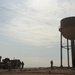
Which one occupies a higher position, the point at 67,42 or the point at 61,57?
the point at 67,42

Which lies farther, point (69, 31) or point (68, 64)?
point (68, 64)

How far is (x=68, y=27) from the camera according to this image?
145 ft

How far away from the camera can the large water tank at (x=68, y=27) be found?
43.8m

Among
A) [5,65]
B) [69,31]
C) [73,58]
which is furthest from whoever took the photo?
[73,58]

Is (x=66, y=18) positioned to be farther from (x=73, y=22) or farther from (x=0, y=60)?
(x=0, y=60)

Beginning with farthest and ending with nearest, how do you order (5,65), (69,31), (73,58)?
(73,58)
(5,65)
(69,31)

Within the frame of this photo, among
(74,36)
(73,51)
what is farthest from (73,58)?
(74,36)

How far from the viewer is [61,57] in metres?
50.6

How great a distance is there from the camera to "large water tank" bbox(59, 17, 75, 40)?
43.8 metres

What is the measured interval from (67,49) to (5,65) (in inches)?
608

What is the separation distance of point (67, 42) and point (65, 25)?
6.94 metres

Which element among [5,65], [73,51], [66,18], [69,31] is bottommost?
[5,65]

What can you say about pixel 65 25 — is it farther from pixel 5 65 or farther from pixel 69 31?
pixel 5 65

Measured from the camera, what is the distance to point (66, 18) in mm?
45594
